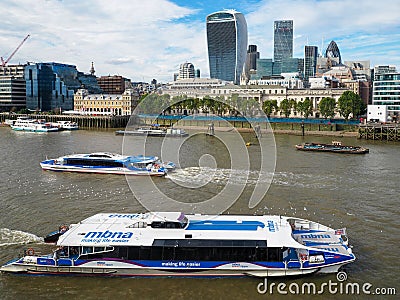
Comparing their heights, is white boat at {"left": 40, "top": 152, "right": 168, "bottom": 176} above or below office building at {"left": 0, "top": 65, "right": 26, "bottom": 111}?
below

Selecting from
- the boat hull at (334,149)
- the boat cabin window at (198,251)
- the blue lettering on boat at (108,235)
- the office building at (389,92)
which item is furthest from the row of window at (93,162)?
the office building at (389,92)

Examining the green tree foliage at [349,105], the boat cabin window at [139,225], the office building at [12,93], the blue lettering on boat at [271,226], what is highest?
the office building at [12,93]

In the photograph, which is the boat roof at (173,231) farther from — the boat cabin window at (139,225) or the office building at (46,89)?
the office building at (46,89)

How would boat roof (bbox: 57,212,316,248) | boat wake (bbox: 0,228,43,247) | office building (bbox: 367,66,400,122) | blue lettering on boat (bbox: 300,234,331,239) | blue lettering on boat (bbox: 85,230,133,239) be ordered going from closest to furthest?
boat roof (bbox: 57,212,316,248), blue lettering on boat (bbox: 85,230,133,239), blue lettering on boat (bbox: 300,234,331,239), boat wake (bbox: 0,228,43,247), office building (bbox: 367,66,400,122)

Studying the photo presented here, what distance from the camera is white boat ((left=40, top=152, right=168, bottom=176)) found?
29.4 meters

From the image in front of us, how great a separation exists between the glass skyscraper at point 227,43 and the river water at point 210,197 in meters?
104

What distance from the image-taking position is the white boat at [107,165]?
96.5 ft

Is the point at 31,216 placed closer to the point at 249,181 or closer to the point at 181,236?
the point at 181,236

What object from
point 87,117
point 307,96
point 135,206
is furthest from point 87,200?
point 307,96

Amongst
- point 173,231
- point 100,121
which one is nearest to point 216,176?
point 173,231

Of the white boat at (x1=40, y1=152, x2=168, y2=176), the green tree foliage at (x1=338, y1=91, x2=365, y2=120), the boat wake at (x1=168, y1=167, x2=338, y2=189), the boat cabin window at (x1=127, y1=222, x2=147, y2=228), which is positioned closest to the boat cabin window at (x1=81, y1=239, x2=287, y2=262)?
the boat cabin window at (x1=127, y1=222, x2=147, y2=228)

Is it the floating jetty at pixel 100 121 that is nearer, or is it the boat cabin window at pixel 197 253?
the boat cabin window at pixel 197 253

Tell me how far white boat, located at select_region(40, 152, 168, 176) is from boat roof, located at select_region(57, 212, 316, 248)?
14.6m

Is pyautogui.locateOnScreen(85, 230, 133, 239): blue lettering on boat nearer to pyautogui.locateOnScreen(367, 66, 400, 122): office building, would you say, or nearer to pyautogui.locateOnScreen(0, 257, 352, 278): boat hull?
pyautogui.locateOnScreen(0, 257, 352, 278): boat hull
